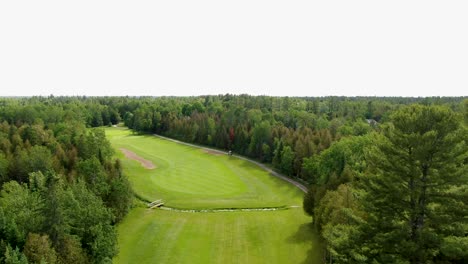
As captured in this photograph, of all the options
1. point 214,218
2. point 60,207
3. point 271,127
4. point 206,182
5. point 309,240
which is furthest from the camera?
point 271,127

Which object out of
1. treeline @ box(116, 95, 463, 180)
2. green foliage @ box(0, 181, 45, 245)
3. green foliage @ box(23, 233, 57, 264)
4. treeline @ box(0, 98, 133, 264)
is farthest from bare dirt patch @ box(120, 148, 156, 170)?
green foliage @ box(23, 233, 57, 264)

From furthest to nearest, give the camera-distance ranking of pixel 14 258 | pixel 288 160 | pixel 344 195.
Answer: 1. pixel 288 160
2. pixel 344 195
3. pixel 14 258

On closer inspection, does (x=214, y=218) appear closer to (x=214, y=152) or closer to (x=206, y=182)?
(x=206, y=182)

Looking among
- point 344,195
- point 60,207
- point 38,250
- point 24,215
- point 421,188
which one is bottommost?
point 38,250

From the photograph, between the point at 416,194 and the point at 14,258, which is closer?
the point at 416,194

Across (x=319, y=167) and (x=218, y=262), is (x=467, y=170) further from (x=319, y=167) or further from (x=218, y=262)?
(x=319, y=167)

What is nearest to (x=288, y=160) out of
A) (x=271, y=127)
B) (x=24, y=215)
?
(x=271, y=127)
